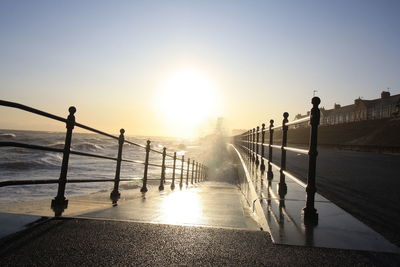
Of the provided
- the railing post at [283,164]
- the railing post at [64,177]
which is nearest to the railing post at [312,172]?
the railing post at [283,164]

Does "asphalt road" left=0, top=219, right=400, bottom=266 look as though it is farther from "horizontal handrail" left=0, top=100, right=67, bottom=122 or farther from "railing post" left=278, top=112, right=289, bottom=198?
"railing post" left=278, top=112, right=289, bottom=198

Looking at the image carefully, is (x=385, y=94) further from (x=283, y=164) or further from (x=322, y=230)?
(x=322, y=230)

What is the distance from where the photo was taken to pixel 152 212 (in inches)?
142

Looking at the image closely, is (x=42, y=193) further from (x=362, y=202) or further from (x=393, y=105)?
(x=393, y=105)

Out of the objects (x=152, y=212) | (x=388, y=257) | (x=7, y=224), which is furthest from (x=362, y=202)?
(x=7, y=224)

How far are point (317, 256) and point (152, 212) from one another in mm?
2164

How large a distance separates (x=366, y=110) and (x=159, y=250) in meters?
81.6

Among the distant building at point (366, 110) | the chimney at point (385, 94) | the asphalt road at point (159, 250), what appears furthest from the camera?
the chimney at point (385, 94)

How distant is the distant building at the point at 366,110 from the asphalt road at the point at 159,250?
58.5 meters

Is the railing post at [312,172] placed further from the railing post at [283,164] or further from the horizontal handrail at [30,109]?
the horizontal handrail at [30,109]

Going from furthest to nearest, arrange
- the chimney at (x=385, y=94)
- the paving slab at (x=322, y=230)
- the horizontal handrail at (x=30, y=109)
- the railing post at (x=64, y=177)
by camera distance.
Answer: the chimney at (x=385, y=94) → the railing post at (x=64, y=177) → the horizontal handrail at (x=30, y=109) → the paving slab at (x=322, y=230)

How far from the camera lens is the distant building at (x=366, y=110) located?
62.4 meters

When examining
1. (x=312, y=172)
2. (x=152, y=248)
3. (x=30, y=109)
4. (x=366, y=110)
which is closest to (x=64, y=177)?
(x=30, y=109)

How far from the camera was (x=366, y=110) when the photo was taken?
70562 mm
